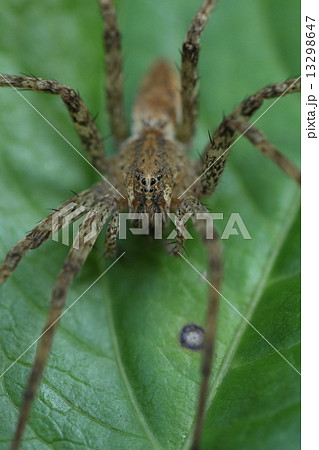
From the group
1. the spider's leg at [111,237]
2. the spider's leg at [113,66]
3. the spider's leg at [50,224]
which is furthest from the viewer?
the spider's leg at [113,66]

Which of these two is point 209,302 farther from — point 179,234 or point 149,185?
point 149,185

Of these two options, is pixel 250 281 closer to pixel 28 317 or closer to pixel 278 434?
pixel 278 434

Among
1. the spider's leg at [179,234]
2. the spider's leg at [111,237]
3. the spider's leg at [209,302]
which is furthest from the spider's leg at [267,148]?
the spider's leg at [111,237]

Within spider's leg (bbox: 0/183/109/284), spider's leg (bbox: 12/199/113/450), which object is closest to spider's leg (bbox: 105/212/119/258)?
spider's leg (bbox: 12/199/113/450)

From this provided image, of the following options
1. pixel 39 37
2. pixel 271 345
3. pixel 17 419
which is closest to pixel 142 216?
pixel 271 345

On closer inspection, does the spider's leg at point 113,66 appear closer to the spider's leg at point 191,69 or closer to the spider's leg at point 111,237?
the spider's leg at point 191,69

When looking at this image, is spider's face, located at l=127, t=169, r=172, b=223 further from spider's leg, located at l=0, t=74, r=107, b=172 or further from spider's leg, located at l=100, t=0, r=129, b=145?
spider's leg, located at l=100, t=0, r=129, b=145
